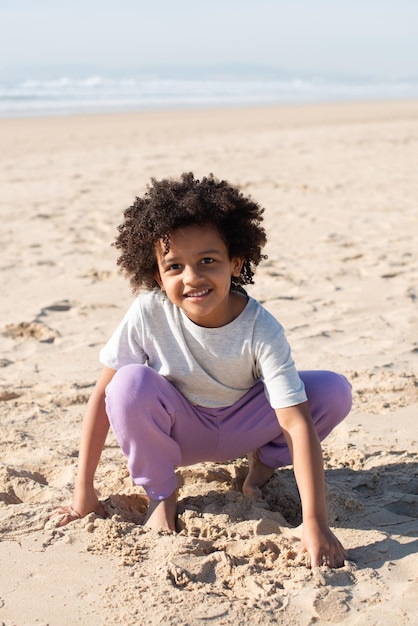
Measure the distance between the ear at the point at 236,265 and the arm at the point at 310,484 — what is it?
1.39ft

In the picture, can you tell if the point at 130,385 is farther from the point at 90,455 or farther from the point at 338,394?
the point at 338,394

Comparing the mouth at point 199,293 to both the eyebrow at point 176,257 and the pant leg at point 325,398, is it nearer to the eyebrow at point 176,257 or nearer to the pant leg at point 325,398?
the eyebrow at point 176,257

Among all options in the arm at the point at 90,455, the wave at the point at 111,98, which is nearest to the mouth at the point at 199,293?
the arm at the point at 90,455

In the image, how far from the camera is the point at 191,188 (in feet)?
7.20

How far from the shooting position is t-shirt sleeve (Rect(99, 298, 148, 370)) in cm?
230

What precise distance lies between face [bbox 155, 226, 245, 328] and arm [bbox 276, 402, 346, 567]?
1.17 ft

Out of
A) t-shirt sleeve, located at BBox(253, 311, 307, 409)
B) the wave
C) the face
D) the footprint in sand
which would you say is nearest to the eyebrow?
the face

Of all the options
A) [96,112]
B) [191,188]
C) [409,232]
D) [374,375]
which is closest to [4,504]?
[191,188]

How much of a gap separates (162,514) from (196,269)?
683 millimetres

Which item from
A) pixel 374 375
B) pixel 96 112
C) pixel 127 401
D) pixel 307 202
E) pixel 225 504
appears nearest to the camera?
pixel 127 401

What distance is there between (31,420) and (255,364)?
1.06 metres

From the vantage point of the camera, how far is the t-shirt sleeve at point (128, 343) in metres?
2.30

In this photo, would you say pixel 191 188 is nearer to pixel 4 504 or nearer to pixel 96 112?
pixel 4 504

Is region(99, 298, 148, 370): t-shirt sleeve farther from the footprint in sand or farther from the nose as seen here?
the footprint in sand
